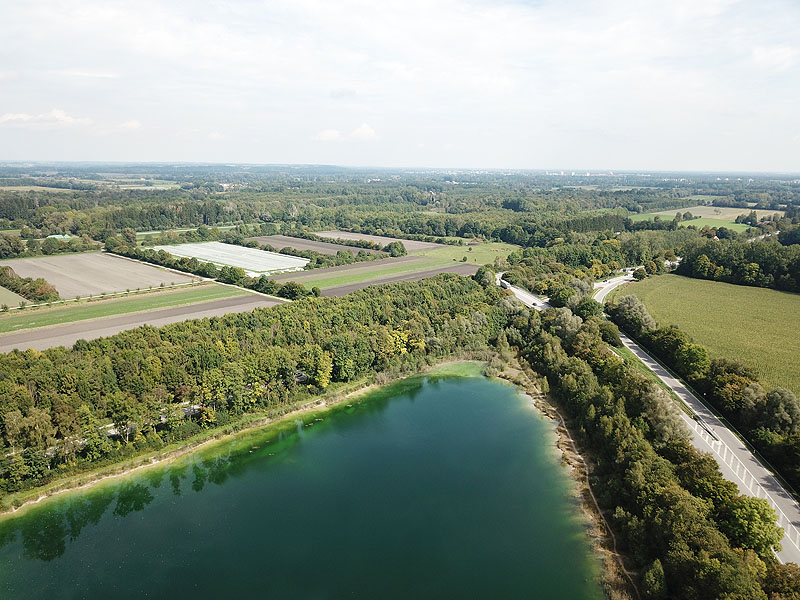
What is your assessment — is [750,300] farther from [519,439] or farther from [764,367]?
[519,439]

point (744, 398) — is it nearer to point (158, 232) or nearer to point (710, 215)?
point (158, 232)

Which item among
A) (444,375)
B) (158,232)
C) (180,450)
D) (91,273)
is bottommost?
(444,375)

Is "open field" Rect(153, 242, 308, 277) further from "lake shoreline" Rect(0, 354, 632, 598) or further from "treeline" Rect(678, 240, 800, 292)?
"treeline" Rect(678, 240, 800, 292)

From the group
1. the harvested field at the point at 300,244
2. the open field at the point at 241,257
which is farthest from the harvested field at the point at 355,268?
the harvested field at the point at 300,244

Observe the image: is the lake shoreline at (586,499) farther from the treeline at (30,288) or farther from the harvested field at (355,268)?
the treeline at (30,288)

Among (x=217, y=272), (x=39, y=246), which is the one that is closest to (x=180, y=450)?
(x=217, y=272)

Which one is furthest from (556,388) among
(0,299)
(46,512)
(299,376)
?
(0,299)

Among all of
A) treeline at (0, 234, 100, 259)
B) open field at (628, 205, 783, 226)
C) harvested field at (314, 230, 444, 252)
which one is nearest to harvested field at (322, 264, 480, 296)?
harvested field at (314, 230, 444, 252)
